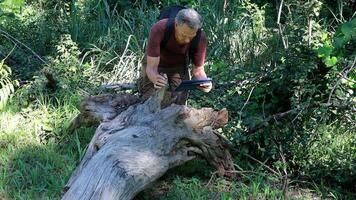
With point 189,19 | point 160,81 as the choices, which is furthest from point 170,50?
point 189,19

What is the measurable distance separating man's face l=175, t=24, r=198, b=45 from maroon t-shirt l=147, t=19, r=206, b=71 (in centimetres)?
8

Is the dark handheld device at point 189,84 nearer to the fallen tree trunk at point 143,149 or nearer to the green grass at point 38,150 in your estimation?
the fallen tree trunk at point 143,149

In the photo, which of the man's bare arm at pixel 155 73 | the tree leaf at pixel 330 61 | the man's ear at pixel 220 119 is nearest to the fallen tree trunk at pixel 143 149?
the man's ear at pixel 220 119

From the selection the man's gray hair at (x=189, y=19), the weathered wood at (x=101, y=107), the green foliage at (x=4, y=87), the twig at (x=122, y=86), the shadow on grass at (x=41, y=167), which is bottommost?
the shadow on grass at (x=41, y=167)

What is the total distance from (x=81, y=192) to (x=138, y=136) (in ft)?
2.44

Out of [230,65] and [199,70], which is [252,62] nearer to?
[230,65]

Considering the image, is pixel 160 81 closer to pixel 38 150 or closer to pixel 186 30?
pixel 186 30

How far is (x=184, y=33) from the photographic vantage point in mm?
4457

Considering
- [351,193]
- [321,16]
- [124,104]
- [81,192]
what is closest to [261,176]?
[351,193]

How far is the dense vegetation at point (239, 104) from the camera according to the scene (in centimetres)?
466

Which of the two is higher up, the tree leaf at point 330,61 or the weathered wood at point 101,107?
the tree leaf at point 330,61

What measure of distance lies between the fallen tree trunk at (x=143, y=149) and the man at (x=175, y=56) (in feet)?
0.84

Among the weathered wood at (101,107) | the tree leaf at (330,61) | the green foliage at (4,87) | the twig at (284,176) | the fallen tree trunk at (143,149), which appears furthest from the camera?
the green foliage at (4,87)

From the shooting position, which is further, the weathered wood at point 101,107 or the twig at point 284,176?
the weathered wood at point 101,107
